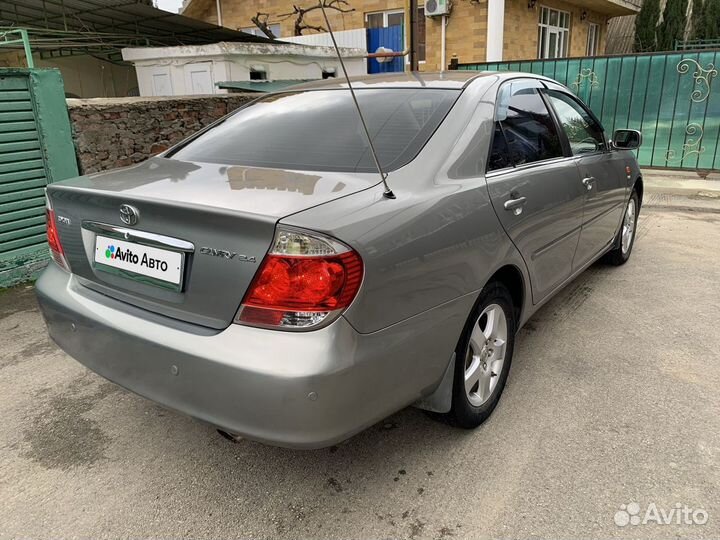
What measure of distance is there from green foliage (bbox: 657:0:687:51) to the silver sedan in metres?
18.5

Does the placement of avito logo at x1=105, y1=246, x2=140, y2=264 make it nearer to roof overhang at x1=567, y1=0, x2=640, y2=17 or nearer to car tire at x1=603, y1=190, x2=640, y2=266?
car tire at x1=603, y1=190, x2=640, y2=266

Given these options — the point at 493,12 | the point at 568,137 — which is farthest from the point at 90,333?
the point at 493,12

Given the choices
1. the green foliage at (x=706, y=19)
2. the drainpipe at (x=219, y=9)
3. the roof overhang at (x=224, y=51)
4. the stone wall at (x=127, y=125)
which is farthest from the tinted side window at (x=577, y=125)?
the green foliage at (x=706, y=19)

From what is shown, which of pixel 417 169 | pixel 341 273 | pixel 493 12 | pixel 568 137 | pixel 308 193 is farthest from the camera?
pixel 493 12

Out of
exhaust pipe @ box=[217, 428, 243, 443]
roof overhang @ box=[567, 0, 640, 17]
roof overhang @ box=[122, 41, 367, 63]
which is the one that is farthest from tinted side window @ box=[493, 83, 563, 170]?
roof overhang @ box=[567, 0, 640, 17]

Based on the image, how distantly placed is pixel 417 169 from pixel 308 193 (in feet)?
1.61

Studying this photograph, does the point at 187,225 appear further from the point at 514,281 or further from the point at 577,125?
the point at 577,125

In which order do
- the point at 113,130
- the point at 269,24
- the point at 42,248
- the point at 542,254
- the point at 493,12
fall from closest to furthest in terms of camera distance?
the point at 542,254 < the point at 42,248 < the point at 113,130 < the point at 493,12 < the point at 269,24

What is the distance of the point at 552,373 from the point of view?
3061 millimetres

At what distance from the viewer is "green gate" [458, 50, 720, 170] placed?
781 cm

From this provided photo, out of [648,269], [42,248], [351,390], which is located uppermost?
[351,390]

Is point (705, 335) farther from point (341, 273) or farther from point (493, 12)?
point (493, 12)

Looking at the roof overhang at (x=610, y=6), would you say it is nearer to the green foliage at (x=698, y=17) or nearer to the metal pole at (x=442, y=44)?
the green foliage at (x=698, y=17)

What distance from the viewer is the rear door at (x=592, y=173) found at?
349 cm
